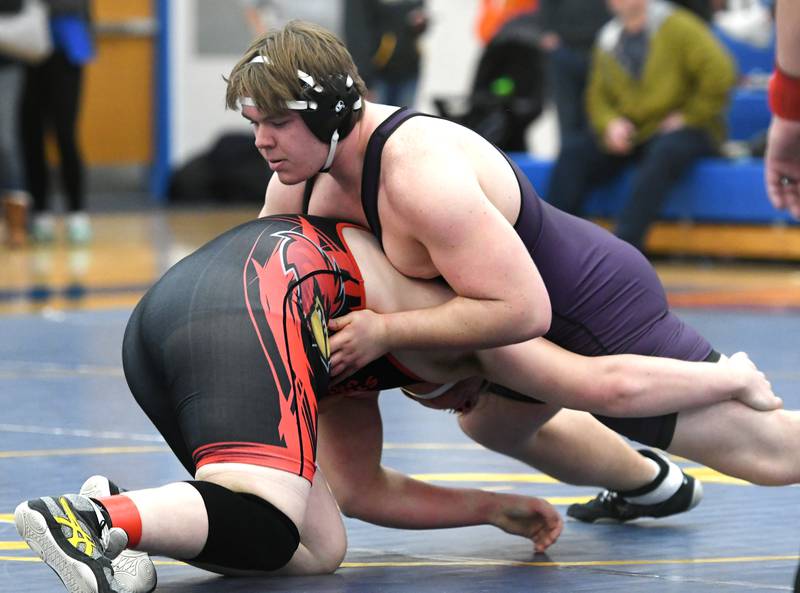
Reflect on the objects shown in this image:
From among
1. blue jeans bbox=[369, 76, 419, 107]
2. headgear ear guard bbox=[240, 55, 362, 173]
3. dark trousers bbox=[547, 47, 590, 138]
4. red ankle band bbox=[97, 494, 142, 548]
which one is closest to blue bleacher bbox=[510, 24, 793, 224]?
dark trousers bbox=[547, 47, 590, 138]

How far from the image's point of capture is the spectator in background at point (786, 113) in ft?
7.88

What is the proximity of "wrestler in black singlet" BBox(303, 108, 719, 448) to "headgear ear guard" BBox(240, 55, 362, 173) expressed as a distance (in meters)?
0.10

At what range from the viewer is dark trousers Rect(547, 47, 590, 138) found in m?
9.99

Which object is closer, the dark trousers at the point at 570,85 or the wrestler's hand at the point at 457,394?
the wrestler's hand at the point at 457,394

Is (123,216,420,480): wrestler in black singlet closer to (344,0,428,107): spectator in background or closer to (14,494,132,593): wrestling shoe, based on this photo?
(14,494,132,593): wrestling shoe

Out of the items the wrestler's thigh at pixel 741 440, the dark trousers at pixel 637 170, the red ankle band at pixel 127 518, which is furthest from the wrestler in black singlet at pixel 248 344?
the dark trousers at pixel 637 170

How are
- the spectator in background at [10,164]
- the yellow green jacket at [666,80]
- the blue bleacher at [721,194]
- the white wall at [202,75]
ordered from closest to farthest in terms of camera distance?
the yellow green jacket at [666,80] < the blue bleacher at [721,194] < the spectator in background at [10,164] < the white wall at [202,75]

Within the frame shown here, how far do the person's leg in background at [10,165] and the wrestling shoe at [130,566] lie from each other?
7.13 metres

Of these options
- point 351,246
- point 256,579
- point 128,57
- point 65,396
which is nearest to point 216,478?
point 256,579

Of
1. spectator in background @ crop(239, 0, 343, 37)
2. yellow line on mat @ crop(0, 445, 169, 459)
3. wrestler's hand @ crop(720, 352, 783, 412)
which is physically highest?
wrestler's hand @ crop(720, 352, 783, 412)

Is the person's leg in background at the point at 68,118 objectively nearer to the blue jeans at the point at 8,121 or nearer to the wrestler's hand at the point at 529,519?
the blue jeans at the point at 8,121

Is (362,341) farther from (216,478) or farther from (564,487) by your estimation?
(564,487)

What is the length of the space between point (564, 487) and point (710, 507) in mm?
399

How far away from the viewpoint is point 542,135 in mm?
14500
